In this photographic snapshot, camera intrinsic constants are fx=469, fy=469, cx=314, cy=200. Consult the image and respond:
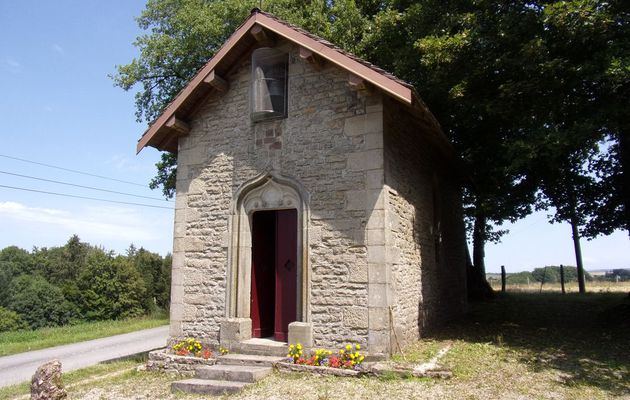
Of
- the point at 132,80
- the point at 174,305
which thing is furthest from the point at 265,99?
the point at 132,80

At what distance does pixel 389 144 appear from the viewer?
8461 millimetres

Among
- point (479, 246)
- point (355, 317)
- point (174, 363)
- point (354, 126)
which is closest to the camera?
point (355, 317)

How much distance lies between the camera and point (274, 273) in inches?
388

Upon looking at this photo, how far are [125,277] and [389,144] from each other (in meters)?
30.5

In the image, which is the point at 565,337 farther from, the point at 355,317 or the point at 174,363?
the point at 174,363

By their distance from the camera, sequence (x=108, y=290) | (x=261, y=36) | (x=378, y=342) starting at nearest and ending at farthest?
(x=378, y=342) < (x=261, y=36) < (x=108, y=290)

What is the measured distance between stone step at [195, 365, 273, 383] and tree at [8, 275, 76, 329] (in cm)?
2969

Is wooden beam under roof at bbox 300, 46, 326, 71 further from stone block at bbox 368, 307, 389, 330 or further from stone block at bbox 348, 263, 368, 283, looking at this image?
stone block at bbox 368, 307, 389, 330

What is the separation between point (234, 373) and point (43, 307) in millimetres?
31312

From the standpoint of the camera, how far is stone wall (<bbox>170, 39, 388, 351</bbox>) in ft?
A: 26.0

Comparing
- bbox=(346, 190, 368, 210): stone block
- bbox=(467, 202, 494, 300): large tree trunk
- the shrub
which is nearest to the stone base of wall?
bbox=(346, 190, 368, 210): stone block

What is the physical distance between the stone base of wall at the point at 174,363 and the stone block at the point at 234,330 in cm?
51

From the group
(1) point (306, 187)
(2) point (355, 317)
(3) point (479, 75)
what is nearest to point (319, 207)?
(1) point (306, 187)

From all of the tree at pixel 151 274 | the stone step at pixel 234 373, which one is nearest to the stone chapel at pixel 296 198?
the stone step at pixel 234 373
